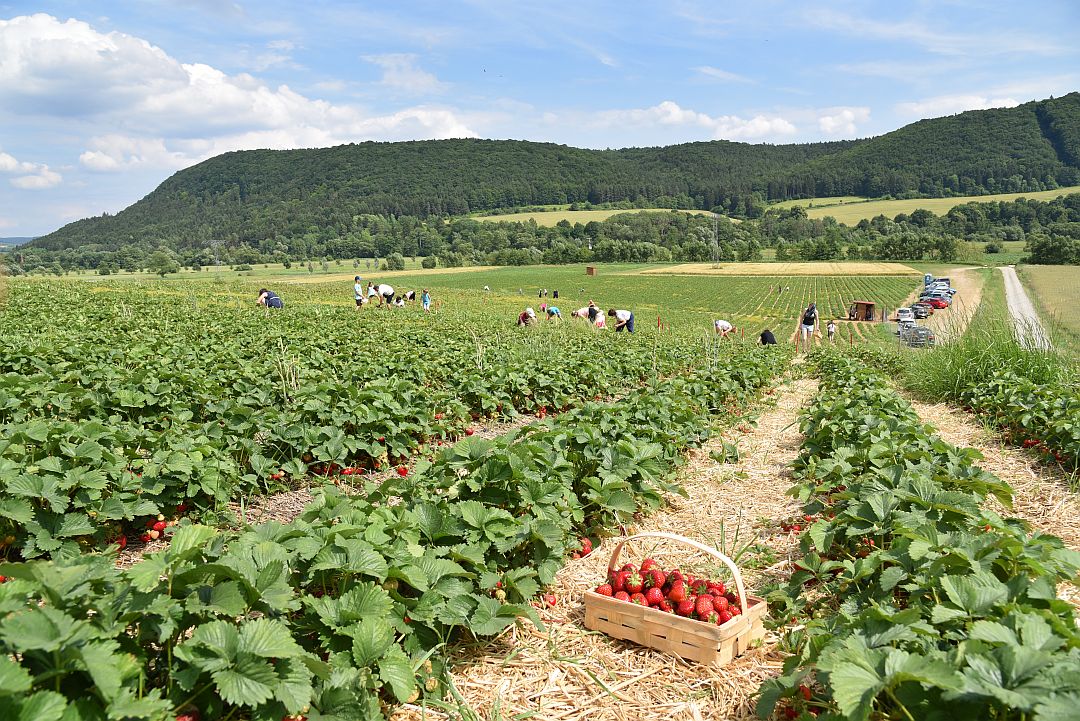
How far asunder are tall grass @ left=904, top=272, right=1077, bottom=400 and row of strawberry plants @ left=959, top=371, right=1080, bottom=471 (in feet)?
2.06

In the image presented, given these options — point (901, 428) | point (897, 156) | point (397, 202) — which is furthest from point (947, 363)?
point (897, 156)

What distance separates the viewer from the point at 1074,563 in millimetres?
2969

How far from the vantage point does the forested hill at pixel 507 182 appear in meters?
150

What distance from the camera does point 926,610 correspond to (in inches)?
105

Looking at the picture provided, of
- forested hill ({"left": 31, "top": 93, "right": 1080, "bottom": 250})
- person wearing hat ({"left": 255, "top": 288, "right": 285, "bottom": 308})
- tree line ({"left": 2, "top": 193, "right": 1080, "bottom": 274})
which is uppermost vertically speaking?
forested hill ({"left": 31, "top": 93, "right": 1080, "bottom": 250})

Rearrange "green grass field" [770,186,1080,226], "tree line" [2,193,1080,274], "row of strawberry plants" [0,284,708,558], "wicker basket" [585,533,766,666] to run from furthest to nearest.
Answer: "green grass field" [770,186,1080,226] < "tree line" [2,193,1080,274] < "row of strawberry plants" [0,284,708,558] < "wicker basket" [585,533,766,666]

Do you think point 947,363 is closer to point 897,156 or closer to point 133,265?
point 133,265

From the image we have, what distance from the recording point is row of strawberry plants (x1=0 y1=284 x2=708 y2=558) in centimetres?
441

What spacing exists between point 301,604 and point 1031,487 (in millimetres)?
6523

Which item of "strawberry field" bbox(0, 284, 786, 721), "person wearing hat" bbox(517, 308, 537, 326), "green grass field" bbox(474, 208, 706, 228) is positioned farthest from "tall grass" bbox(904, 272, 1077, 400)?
"green grass field" bbox(474, 208, 706, 228)

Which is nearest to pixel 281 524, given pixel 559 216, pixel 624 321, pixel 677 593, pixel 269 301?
pixel 677 593

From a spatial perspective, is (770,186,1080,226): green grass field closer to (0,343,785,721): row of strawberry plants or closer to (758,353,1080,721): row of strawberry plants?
(758,353,1080,721): row of strawberry plants

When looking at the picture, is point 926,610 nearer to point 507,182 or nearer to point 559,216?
point 559,216

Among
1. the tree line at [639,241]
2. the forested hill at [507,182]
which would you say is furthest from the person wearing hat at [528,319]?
the forested hill at [507,182]
